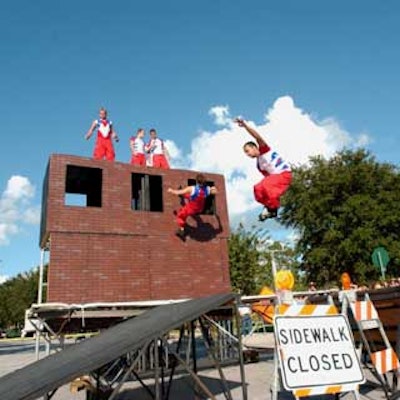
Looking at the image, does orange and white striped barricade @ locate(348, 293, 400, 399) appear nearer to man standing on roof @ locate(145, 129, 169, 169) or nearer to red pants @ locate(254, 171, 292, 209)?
red pants @ locate(254, 171, 292, 209)

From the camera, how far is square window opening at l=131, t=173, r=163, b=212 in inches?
543

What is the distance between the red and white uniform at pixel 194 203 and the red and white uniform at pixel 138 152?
2.40 metres

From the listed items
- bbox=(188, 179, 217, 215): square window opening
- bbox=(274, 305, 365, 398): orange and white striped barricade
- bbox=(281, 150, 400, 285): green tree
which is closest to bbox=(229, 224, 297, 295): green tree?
bbox=(281, 150, 400, 285): green tree

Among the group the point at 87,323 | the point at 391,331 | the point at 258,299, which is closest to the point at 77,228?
the point at 87,323

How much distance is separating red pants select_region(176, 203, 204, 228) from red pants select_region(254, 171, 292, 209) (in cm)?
332

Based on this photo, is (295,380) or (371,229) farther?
(371,229)

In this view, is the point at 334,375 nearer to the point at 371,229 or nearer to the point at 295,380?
the point at 295,380

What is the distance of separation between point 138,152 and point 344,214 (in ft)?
46.0

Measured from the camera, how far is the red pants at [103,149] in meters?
14.0

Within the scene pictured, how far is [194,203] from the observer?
1316cm

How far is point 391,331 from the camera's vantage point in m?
8.39

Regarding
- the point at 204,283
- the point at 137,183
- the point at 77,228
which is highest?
the point at 137,183

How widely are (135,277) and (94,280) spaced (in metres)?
1.22

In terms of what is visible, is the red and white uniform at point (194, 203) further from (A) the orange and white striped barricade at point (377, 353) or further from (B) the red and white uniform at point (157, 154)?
(A) the orange and white striped barricade at point (377, 353)
